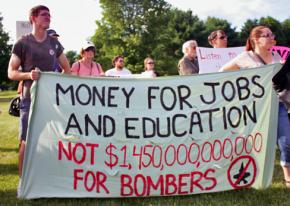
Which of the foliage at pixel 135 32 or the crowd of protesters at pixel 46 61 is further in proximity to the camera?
the foliage at pixel 135 32

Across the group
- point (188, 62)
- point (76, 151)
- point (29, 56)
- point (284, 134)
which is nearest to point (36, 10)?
point (29, 56)

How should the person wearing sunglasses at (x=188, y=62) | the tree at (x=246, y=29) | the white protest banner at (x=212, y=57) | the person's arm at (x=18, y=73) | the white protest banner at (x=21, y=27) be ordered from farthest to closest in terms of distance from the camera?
1. the tree at (x=246, y=29)
2. the white protest banner at (x=21, y=27)
3. the white protest banner at (x=212, y=57)
4. the person wearing sunglasses at (x=188, y=62)
5. the person's arm at (x=18, y=73)

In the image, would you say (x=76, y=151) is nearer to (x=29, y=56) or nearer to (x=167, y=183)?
(x=167, y=183)

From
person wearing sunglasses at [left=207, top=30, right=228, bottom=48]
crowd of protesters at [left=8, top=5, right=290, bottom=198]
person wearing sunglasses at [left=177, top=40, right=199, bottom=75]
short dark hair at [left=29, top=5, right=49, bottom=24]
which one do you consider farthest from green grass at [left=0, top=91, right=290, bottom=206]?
person wearing sunglasses at [left=207, top=30, right=228, bottom=48]

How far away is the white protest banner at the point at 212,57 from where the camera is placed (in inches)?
264

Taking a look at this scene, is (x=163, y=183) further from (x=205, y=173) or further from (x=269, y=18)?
(x=269, y=18)

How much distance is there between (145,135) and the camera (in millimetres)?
4172

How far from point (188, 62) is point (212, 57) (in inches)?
35.1

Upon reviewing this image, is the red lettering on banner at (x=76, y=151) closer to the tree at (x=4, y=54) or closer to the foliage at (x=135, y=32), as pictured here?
the foliage at (x=135, y=32)

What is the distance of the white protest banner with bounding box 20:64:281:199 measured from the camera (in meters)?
4.11

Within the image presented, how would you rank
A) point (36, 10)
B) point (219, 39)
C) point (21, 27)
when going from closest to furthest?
point (36, 10)
point (219, 39)
point (21, 27)

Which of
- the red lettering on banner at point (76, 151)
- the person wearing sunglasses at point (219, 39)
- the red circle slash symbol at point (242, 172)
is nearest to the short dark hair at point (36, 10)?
the red lettering on banner at point (76, 151)

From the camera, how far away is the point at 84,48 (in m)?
6.30

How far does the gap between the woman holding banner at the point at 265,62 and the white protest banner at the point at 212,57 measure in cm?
197
